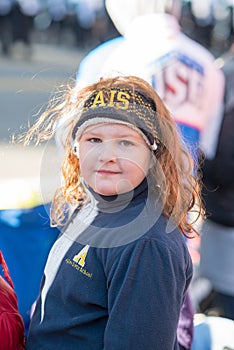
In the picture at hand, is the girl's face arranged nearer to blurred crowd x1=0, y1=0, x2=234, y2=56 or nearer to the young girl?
the young girl

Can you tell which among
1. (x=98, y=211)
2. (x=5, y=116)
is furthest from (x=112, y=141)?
(x=5, y=116)

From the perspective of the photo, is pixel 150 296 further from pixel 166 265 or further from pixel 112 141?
pixel 112 141

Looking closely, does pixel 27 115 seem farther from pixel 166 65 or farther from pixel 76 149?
pixel 76 149

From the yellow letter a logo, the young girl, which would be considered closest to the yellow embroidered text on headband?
the young girl

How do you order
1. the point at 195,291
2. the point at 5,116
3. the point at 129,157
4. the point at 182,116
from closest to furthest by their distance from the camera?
the point at 129,157, the point at 182,116, the point at 195,291, the point at 5,116

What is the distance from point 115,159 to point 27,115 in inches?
226

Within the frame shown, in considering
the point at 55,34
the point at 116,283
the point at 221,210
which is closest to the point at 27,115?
the point at 221,210

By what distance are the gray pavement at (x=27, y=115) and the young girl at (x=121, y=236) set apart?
A: 126 millimetres

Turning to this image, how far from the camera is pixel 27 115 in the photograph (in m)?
7.11

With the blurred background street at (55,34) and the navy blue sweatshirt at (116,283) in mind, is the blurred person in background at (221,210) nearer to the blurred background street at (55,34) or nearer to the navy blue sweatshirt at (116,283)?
the navy blue sweatshirt at (116,283)

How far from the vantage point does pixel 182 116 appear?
2.71 m

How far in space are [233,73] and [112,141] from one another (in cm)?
179

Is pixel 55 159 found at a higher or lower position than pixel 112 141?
lower

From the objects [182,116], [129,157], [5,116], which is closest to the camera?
[129,157]
